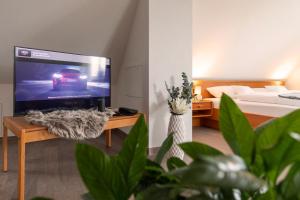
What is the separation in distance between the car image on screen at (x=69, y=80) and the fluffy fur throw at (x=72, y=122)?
0.31 metres

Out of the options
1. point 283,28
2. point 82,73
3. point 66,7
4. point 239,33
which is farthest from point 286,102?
point 66,7

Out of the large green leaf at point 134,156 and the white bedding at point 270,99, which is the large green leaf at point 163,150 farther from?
the white bedding at point 270,99

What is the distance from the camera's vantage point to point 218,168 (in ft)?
0.94

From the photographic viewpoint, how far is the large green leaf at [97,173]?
17.9 inches

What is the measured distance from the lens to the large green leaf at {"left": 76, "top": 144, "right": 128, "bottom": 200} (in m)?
0.45

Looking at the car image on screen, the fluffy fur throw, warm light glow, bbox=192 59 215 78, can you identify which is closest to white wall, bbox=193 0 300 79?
warm light glow, bbox=192 59 215 78

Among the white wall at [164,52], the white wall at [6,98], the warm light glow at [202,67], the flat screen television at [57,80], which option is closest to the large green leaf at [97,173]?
the flat screen television at [57,80]

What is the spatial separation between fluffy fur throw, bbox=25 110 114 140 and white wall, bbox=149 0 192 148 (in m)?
0.78

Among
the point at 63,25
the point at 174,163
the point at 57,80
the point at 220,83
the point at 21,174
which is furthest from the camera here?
the point at 220,83

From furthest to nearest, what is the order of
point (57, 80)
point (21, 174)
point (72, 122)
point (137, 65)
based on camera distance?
point (137, 65) < point (57, 80) < point (72, 122) < point (21, 174)

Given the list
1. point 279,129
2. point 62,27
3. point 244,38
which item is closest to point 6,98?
point 62,27

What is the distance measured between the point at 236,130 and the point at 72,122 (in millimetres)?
1757

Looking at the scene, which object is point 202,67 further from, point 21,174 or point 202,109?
point 21,174

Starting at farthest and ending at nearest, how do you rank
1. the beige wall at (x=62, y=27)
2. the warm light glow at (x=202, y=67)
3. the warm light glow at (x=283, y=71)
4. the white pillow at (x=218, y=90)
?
A: the warm light glow at (x=283, y=71) < the white pillow at (x=218, y=90) < the warm light glow at (x=202, y=67) < the beige wall at (x=62, y=27)
